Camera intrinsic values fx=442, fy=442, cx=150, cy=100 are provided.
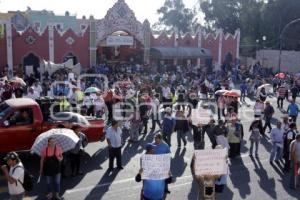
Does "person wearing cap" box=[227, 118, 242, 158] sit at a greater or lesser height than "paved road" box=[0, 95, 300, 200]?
greater

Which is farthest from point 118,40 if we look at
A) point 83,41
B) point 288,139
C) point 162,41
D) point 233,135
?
point 288,139

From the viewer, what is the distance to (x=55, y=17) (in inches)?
2391

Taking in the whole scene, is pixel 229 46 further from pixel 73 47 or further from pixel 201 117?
pixel 201 117

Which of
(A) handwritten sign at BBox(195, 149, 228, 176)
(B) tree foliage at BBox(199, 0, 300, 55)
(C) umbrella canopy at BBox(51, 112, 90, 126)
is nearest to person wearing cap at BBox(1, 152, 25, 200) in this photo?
(A) handwritten sign at BBox(195, 149, 228, 176)

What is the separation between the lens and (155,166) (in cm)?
762

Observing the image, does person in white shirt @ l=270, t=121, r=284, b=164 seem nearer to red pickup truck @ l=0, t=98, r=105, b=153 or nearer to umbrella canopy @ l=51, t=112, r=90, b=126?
umbrella canopy @ l=51, t=112, r=90, b=126

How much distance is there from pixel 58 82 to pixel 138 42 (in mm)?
19642

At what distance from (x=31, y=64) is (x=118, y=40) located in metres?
7.72

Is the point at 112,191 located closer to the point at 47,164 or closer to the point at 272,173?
the point at 47,164

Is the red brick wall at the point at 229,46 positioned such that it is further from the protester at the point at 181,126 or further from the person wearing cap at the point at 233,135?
the person wearing cap at the point at 233,135

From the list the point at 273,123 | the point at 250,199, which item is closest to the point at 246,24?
the point at 273,123

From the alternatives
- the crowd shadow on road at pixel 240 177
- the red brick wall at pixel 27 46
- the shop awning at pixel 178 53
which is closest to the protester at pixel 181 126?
the crowd shadow on road at pixel 240 177

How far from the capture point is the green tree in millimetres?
83938

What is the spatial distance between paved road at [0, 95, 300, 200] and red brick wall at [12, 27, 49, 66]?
20.9m
